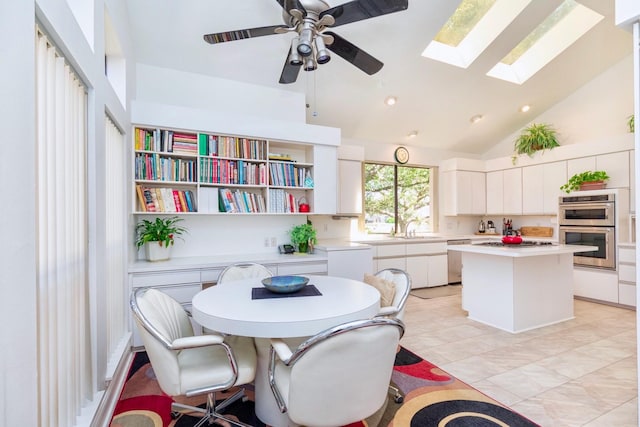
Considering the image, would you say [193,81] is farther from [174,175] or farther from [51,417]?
[51,417]

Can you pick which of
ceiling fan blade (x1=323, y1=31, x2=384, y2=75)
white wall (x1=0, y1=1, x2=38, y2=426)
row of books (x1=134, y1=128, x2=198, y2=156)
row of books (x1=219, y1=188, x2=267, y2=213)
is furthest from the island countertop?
white wall (x1=0, y1=1, x2=38, y2=426)

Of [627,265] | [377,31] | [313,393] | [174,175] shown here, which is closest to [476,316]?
[627,265]

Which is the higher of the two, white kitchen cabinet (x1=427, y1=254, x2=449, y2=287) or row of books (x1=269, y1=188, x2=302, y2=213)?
row of books (x1=269, y1=188, x2=302, y2=213)

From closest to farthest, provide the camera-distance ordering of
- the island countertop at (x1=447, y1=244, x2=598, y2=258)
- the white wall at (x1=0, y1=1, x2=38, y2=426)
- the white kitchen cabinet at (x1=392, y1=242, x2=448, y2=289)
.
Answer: the white wall at (x1=0, y1=1, x2=38, y2=426) < the island countertop at (x1=447, y1=244, x2=598, y2=258) < the white kitchen cabinet at (x1=392, y1=242, x2=448, y2=289)

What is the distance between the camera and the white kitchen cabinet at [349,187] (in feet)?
14.9

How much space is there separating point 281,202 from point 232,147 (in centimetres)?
84

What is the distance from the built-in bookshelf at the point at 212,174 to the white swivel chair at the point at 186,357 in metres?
1.50

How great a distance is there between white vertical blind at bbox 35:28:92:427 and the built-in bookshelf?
1.41 meters

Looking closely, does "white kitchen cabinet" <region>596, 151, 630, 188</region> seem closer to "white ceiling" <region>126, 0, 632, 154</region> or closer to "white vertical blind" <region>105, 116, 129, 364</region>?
"white ceiling" <region>126, 0, 632, 154</region>

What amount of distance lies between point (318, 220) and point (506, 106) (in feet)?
12.2

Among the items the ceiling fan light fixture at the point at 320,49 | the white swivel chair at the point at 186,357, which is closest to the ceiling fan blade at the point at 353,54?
the ceiling fan light fixture at the point at 320,49

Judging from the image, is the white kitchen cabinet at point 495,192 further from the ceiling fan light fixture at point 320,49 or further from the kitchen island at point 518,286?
the ceiling fan light fixture at point 320,49

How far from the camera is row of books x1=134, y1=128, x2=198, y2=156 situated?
3.00m

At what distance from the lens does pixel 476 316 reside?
3561 mm
